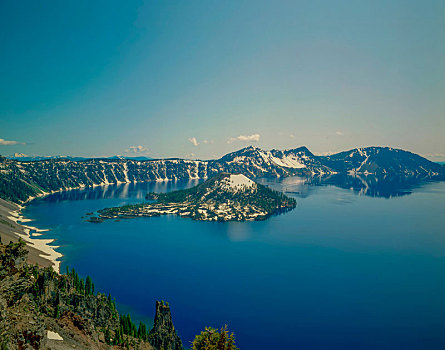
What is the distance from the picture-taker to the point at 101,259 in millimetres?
131500

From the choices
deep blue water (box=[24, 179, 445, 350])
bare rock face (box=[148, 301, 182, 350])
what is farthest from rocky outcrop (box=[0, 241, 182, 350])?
deep blue water (box=[24, 179, 445, 350])

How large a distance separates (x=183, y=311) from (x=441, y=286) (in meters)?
95.9

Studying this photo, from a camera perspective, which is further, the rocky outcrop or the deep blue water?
the deep blue water

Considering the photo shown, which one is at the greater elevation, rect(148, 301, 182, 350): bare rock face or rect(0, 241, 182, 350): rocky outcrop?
rect(0, 241, 182, 350): rocky outcrop

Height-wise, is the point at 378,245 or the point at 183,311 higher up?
the point at 378,245

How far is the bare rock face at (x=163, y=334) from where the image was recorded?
6225 centimetres

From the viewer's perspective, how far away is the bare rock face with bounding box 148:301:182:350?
6225 centimetres

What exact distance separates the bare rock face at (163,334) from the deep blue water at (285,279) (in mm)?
14873

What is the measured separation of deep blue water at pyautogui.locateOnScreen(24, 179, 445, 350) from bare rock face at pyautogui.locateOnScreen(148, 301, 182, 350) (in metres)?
14.9

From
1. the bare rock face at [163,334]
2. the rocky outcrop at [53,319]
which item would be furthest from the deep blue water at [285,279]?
the rocky outcrop at [53,319]

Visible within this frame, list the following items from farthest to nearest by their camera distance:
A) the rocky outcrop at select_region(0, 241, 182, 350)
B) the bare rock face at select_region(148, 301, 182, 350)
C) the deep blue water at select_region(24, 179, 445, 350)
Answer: the deep blue water at select_region(24, 179, 445, 350) < the bare rock face at select_region(148, 301, 182, 350) < the rocky outcrop at select_region(0, 241, 182, 350)

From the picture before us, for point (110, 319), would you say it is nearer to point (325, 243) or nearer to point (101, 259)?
point (101, 259)

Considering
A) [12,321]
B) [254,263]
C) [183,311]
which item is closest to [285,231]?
[254,263]

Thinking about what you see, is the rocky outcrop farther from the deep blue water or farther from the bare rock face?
the deep blue water
